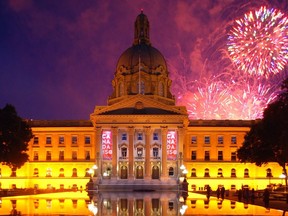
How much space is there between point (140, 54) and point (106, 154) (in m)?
25.7

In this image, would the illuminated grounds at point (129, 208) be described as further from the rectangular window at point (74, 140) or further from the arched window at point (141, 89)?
the rectangular window at point (74, 140)

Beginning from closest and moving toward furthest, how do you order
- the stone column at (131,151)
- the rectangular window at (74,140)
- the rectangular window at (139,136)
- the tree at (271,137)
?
the tree at (271,137)
the stone column at (131,151)
the rectangular window at (139,136)
the rectangular window at (74,140)

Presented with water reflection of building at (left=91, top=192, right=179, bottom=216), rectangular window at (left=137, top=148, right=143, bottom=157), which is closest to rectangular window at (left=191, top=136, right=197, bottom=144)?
rectangular window at (left=137, top=148, right=143, bottom=157)

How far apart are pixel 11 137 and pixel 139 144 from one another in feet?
95.0

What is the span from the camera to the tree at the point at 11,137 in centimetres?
8062

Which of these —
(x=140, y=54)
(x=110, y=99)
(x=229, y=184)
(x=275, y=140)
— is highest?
(x=140, y=54)

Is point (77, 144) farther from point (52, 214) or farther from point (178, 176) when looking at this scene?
point (52, 214)

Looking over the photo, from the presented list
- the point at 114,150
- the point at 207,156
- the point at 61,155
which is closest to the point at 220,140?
the point at 207,156

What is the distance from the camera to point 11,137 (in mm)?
80938

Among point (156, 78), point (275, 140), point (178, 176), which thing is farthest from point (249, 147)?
point (156, 78)

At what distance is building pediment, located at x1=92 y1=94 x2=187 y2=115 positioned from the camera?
103 metres

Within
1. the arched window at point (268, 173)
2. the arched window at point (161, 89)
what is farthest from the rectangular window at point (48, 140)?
the arched window at point (268, 173)

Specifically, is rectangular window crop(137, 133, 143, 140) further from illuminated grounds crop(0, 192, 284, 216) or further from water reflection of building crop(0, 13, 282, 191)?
illuminated grounds crop(0, 192, 284, 216)

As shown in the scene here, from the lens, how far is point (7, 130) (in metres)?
81.5
